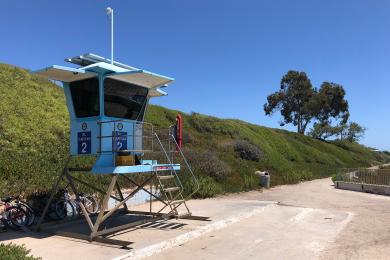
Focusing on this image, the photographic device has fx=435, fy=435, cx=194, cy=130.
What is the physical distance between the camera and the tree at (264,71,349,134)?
76.1 metres

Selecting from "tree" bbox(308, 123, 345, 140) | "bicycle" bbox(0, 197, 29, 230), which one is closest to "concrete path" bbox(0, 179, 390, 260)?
"bicycle" bbox(0, 197, 29, 230)

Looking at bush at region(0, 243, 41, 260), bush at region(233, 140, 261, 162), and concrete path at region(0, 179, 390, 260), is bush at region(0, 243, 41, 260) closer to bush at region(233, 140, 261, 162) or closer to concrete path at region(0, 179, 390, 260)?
concrete path at region(0, 179, 390, 260)

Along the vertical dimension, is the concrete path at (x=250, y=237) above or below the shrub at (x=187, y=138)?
below

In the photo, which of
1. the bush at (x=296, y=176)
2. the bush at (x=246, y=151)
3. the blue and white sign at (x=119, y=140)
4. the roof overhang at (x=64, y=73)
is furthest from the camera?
the bush at (x=246, y=151)

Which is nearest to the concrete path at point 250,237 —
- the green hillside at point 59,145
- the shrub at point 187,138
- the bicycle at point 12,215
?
the bicycle at point 12,215

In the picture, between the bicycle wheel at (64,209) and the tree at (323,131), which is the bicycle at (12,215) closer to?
the bicycle wheel at (64,209)

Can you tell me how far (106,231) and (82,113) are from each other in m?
2.56

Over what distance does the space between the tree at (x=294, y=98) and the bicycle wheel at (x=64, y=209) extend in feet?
225

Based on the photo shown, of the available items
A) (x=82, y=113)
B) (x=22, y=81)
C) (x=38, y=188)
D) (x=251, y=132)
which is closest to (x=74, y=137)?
(x=82, y=113)

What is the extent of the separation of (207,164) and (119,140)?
37.4 ft

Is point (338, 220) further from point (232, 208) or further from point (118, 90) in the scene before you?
point (118, 90)

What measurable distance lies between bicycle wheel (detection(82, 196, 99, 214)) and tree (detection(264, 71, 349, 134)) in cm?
6717

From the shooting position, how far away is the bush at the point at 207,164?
20.0 metres

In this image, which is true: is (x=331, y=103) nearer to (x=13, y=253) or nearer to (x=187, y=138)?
(x=187, y=138)
